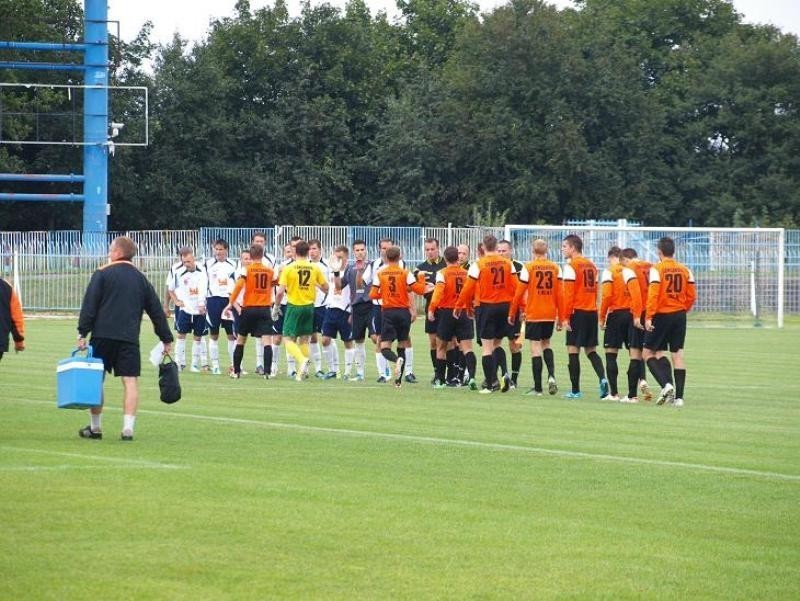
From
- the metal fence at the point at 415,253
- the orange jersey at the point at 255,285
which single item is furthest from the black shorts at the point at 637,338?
the metal fence at the point at 415,253

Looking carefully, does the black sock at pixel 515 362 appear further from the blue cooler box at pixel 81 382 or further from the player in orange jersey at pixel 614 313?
the blue cooler box at pixel 81 382

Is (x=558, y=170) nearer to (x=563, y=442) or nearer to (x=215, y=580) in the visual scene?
(x=563, y=442)

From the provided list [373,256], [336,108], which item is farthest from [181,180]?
[373,256]

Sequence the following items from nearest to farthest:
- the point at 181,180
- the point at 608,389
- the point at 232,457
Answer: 1. the point at 232,457
2. the point at 608,389
3. the point at 181,180

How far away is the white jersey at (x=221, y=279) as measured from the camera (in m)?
26.6

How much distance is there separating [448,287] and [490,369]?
4.58 feet

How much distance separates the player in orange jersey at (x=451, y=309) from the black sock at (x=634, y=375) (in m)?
2.37

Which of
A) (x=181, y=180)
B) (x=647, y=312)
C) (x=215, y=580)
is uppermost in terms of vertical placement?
(x=181, y=180)

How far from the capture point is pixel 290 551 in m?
9.19

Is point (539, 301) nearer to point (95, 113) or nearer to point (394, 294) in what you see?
point (394, 294)

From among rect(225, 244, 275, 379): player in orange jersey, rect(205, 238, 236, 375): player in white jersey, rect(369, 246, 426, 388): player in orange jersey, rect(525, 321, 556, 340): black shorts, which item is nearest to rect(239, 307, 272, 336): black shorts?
rect(225, 244, 275, 379): player in orange jersey

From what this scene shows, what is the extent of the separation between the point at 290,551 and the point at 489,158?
68920 mm

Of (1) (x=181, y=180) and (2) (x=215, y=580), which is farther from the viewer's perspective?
(1) (x=181, y=180)

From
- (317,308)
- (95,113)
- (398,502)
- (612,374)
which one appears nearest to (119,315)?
(398,502)
